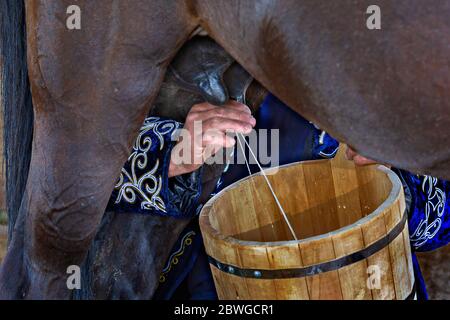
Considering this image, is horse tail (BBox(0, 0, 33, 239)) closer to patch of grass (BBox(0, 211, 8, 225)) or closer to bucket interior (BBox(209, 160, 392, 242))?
bucket interior (BBox(209, 160, 392, 242))

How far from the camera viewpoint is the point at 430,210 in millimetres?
1422

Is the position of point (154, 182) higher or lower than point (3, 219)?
higher

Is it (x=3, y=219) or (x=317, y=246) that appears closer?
(x=317, y=246)

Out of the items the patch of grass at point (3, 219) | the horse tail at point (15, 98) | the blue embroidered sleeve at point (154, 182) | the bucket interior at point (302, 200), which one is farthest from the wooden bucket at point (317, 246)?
the patch of grass at point (3, 219)

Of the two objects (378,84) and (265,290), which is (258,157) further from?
(378,84)

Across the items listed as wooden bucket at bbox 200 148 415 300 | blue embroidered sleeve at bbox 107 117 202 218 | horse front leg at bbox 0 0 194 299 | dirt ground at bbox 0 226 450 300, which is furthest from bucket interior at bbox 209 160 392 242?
dirt ground at bbox 0 226 450 300

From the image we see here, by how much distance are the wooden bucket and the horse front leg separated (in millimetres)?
198

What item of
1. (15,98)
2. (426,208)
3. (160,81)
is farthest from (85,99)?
(426,208)

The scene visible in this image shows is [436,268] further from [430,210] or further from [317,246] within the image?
[317,246]

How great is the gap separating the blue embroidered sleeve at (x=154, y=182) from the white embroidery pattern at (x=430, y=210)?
0.43 m

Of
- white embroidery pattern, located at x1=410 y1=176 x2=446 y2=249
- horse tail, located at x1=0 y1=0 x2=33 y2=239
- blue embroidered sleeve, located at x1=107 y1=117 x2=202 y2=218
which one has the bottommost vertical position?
white embroidery pattern, located at x1=410 y1=176 x2=446 y2=249

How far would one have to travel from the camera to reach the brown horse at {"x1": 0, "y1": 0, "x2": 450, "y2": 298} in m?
0.85

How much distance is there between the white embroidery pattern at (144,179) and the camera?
1.36 m

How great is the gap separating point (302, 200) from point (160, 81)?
1.39 ft
